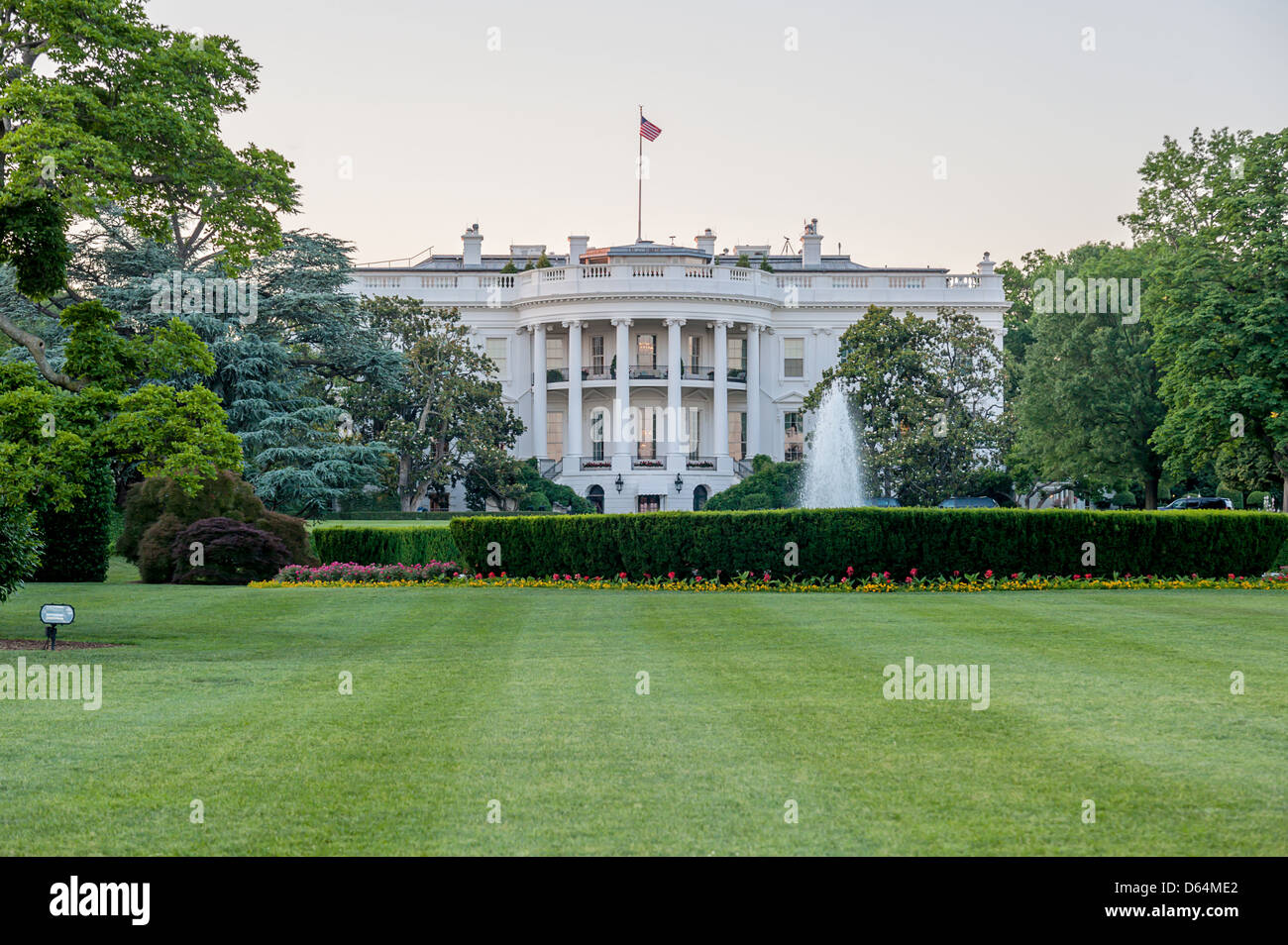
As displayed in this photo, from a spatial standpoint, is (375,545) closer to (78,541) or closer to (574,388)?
(78,541)

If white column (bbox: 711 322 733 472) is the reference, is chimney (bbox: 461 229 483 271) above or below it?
above

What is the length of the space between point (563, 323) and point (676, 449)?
8811 mm

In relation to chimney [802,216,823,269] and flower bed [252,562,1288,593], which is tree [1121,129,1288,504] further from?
chimney [802,216,823,269]

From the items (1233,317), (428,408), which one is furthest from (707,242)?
(1233,317)

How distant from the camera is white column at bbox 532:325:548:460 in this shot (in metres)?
68.6

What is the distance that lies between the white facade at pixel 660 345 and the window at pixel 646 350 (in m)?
0.09

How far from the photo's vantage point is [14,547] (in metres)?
16.1

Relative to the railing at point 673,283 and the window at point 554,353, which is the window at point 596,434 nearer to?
the window at point 554,353

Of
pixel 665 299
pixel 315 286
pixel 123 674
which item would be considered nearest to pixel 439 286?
pixel 665 299

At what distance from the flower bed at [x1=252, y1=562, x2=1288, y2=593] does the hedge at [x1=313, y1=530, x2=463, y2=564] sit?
1421mm

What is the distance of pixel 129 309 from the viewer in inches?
1606

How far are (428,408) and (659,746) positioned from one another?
154 feet

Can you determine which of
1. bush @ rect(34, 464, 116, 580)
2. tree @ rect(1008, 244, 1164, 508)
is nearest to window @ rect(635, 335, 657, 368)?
tree @ rect(1008, 244, 1164, 508)
